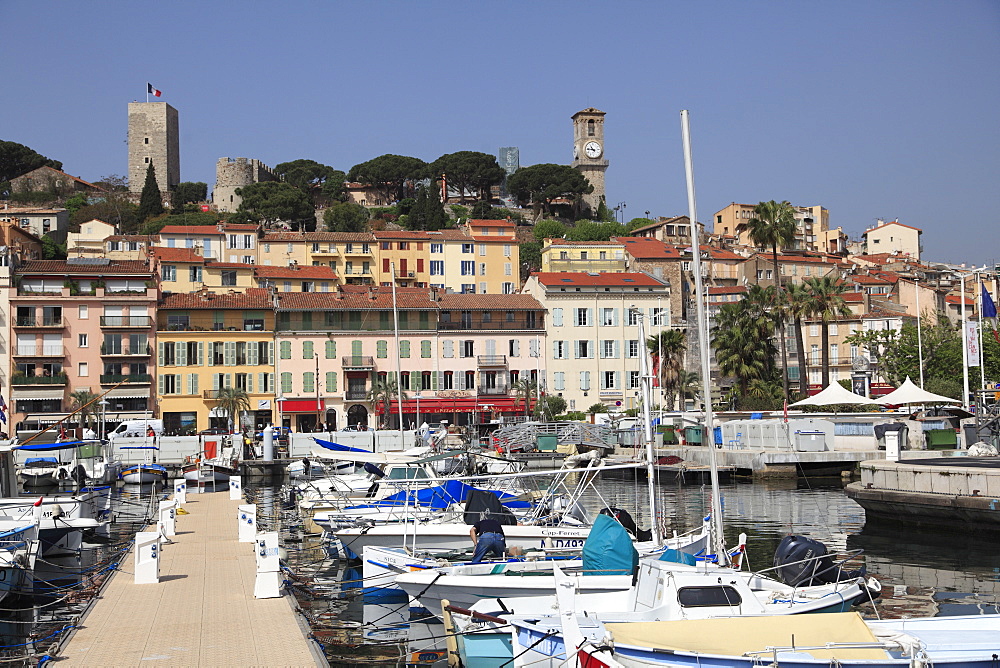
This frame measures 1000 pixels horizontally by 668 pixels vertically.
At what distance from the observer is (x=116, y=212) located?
122 meters

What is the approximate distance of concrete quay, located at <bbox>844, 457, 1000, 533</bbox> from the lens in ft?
86.4

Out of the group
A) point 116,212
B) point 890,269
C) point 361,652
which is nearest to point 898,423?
point 361,652

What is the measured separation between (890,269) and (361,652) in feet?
332

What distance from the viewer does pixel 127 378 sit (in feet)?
215

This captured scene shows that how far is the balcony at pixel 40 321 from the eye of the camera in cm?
6600

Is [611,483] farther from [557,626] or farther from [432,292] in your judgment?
[557,626]

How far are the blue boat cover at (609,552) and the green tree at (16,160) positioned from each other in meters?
145

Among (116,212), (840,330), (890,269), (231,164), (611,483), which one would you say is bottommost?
(611,483)

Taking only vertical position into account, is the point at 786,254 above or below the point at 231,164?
below

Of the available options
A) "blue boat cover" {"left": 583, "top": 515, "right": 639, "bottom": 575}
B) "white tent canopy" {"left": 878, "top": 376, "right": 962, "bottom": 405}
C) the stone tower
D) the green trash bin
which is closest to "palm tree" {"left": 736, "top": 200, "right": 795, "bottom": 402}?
the green trash bin

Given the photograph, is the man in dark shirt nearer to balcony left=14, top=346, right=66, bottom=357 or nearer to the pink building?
the pink building

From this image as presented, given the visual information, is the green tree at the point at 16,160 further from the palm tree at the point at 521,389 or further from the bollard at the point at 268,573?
the bollard at the point at 268,573

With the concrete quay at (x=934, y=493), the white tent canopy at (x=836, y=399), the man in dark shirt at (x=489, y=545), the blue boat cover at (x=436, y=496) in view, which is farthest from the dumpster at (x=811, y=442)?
the man in dark shirt at (x=489, y=545)

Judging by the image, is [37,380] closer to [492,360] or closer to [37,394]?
[37,394]
